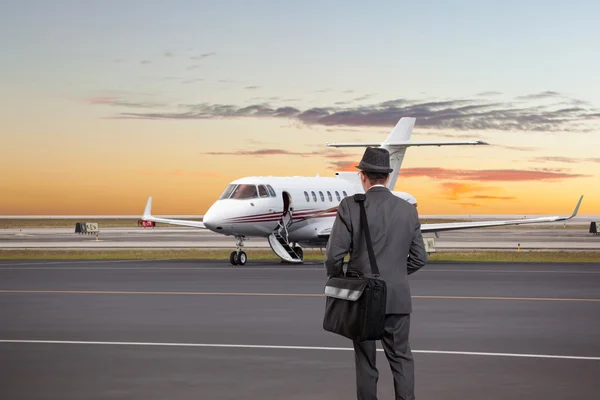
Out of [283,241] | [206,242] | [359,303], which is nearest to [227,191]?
[283,241]

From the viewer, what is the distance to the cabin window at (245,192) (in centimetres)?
4081

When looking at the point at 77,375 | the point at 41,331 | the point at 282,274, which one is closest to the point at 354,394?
the point at 77,375

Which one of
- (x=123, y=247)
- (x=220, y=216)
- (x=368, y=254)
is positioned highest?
(x=368, y=254)

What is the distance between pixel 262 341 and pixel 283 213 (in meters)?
27.3

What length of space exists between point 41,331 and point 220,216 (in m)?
23.5

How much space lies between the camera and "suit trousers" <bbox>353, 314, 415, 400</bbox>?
336 inches

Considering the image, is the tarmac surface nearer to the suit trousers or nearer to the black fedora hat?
the suit trousers

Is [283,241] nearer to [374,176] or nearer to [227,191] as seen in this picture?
[227,191]

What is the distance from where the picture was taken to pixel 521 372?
38.6 ft

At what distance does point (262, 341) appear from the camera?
1477 centimetres

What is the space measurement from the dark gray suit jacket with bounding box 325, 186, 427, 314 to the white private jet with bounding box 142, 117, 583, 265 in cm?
3004

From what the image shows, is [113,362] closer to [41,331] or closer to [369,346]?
[41,331]

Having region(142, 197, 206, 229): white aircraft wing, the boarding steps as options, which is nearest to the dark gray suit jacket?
the boarding steps

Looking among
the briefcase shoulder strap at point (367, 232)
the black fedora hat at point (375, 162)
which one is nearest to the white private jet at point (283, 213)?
the black fedora hat at point (375, 162)
